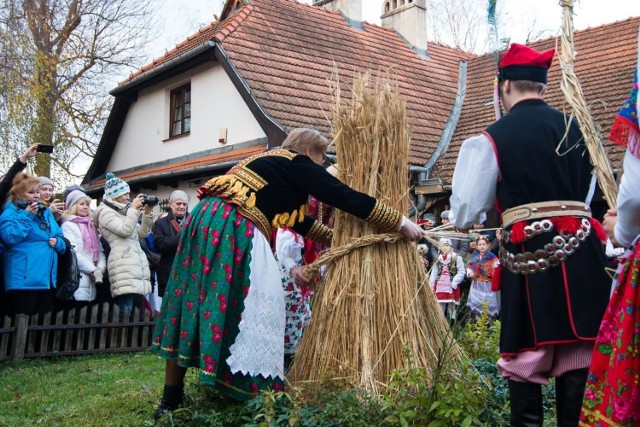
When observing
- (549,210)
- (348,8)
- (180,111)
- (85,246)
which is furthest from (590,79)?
(549,210)

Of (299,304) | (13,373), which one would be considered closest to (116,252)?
(13,373)

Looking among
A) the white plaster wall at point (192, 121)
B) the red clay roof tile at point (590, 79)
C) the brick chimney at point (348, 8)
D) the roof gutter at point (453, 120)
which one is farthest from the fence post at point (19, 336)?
the brick chimney at point (348, 8)

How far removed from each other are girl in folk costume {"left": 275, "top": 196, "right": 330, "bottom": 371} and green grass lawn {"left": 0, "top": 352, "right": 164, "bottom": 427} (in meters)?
0.88

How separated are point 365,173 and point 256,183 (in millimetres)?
592

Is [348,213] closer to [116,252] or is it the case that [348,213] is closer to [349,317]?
[349,317]

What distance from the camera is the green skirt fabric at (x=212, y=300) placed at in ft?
10.8

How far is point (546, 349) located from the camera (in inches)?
97.7

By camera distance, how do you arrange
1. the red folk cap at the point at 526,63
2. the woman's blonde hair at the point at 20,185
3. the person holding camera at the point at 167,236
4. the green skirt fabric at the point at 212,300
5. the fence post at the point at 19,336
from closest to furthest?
the red folk cap at the point at 526,63
the green skirt fabric at the point at 212,300
the woman's blonde hair at the point at 20,185
the fence post at the point at 19,336
the person holding camera at the point at 167,236

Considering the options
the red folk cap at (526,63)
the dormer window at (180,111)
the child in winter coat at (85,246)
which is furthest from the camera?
the dormer window at (180,111)

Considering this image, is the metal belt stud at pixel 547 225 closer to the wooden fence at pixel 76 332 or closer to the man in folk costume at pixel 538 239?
the man in folk costume at pixel 538 239

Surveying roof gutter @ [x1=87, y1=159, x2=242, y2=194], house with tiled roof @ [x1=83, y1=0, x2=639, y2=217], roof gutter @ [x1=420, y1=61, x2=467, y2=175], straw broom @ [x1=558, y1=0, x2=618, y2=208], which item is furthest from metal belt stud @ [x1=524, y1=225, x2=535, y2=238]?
roof gutter @ [x1=420, y1=61, x2=467, y2=175]

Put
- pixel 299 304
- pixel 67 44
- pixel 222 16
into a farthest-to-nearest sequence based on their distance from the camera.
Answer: pixel 67 44 < pixel 222 16 < pixel 299 304

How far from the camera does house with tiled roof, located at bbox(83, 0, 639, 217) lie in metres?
11.5

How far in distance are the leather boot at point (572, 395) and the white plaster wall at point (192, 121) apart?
9.11m
